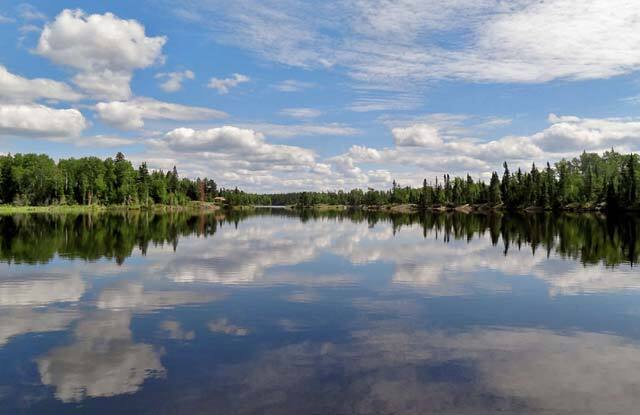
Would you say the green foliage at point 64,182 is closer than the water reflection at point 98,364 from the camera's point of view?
No

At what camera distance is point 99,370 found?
46.0 feet

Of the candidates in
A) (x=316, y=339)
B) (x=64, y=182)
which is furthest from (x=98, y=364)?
(x=64, y=182)

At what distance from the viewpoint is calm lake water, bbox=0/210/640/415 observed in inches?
480

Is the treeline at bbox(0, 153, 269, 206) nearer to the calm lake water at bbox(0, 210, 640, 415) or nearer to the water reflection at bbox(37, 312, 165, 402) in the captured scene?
the calm lake water at bbox(0, 210, 640, 415)

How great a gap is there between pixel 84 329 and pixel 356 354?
1137 centimetres

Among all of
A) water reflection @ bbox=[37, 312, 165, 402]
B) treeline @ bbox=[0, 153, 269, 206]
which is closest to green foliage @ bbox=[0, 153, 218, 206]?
treeline @ bbox=[0, 153, 269, 206]

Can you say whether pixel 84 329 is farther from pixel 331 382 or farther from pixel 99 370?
pixel 331 382

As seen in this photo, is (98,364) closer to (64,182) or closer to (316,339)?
(316,339)

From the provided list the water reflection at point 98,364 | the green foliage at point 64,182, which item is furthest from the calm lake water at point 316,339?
the green foliage at point 64,182

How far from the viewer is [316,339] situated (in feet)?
56.6

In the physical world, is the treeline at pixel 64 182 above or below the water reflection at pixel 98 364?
above

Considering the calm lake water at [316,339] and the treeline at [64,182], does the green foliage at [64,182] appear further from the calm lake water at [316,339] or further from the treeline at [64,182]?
the calm lake water at [316,339]

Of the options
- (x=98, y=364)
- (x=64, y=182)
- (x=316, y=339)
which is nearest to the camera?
(x=98, y=364)

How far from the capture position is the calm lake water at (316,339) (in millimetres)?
12188
